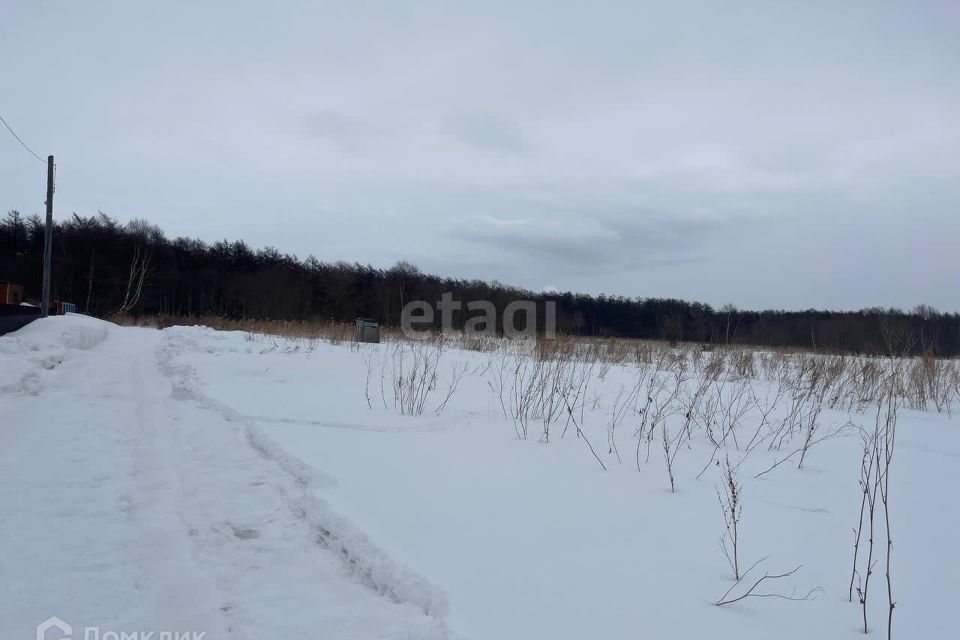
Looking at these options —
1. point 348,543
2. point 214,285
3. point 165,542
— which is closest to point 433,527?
point 348,543

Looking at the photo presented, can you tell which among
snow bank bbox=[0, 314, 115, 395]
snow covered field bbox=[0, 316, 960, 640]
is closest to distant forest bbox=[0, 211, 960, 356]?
snow bank bbox=[0, 314, 115, 395]

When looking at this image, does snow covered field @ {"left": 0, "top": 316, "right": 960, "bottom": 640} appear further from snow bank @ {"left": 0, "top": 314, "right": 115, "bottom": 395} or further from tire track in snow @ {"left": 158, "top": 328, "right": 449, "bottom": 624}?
snow bank @ {"left": 0, "top": 314, "right": 115, "bottom": 395}

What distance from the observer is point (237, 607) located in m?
1.77

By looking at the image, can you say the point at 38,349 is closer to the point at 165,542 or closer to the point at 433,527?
the point at 165,542

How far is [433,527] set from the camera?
2465 mm

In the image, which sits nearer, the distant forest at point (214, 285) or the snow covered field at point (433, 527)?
the snow covered field at point (433, 527)

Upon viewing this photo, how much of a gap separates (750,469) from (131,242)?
47624mm

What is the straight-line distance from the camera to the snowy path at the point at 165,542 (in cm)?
171

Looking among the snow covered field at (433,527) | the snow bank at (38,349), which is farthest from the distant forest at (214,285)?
the snow covered field at (433,527)

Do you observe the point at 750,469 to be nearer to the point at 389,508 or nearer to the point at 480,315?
the point at 389,508

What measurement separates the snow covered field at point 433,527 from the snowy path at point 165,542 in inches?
0.4

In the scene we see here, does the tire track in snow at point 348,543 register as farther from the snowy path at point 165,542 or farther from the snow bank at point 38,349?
the snow bank at point 38,349

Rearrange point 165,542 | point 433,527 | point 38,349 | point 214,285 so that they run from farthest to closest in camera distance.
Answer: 1. point 214,285
2. point 38,349
3. point 433,527
4. point 165,542

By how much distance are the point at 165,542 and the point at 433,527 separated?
3.65ft
